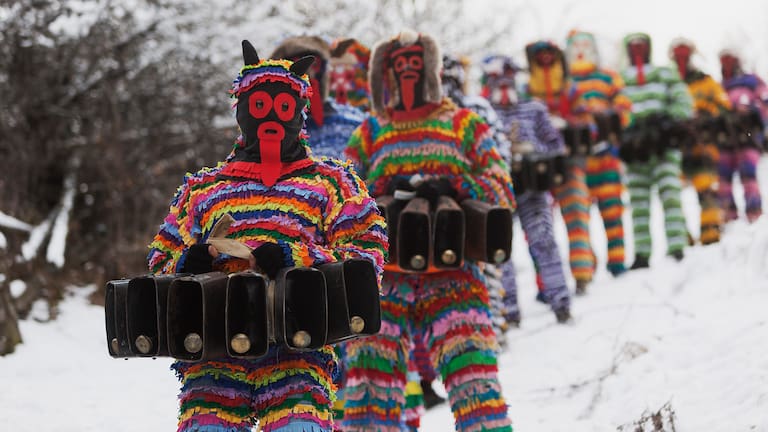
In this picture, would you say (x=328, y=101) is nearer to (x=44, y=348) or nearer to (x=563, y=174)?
(x=563, y=174)

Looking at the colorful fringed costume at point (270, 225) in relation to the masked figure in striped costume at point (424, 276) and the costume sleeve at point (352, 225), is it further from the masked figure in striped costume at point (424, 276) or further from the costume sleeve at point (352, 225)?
the masked figure in striped costume at point (424, 276)

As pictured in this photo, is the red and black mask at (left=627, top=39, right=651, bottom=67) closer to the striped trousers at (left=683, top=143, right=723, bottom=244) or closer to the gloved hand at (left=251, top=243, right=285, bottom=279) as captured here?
the striped trousers at (left=683, top=143, right=723, bottom=244)

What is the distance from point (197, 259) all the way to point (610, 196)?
664cm

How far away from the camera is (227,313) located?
2.72 m

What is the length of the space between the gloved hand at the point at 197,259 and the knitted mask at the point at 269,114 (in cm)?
36

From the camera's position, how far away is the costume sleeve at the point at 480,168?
4.07 metres

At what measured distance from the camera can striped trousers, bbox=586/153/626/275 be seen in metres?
8.84

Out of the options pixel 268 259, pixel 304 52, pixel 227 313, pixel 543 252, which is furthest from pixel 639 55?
pixel 227 313

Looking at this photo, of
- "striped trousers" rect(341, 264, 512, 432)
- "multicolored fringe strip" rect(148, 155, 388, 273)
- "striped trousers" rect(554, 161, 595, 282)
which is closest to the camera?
"multicolored fringe strip" rect(148, 155, 388, 273)

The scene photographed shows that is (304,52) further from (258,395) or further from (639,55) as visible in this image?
(639,55)

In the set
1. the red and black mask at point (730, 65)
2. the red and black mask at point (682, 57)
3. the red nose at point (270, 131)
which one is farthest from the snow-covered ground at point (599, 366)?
the red and black mask at point (730, 65)

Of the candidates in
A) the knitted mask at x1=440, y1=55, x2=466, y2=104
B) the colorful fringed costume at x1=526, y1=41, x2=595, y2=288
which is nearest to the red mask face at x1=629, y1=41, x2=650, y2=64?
the colorful fringed costume at x1=526, y1=41, x2=595, y2=288

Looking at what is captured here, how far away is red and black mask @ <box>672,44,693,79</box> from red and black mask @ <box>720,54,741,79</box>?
970mm

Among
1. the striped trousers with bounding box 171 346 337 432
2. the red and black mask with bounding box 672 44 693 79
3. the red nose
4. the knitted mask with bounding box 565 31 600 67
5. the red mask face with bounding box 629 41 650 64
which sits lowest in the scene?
the striped trousers with bounding box 171 346 337 432
